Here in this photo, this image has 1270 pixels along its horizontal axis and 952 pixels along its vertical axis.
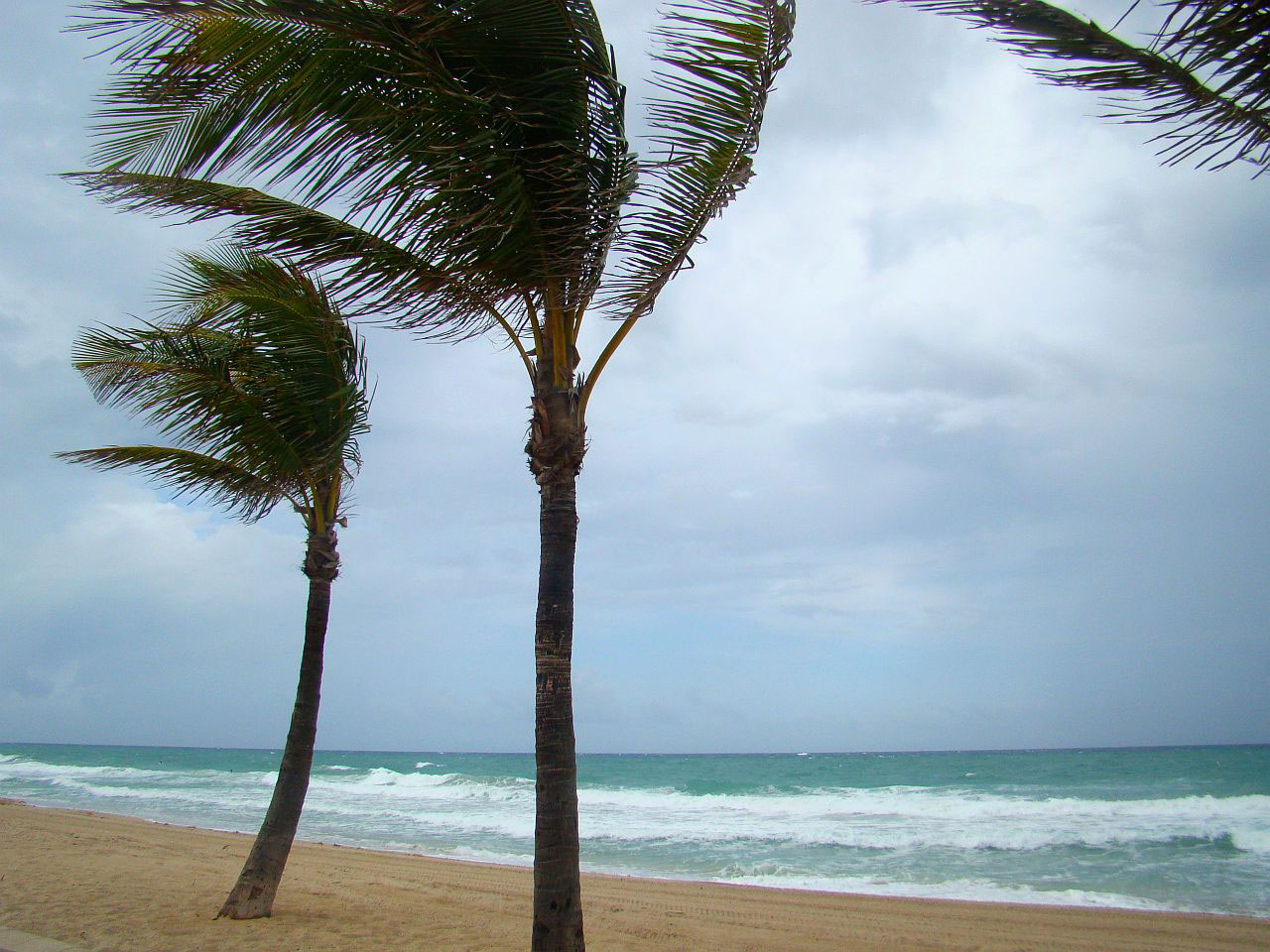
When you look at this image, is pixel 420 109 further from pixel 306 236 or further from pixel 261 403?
pixel 261 403

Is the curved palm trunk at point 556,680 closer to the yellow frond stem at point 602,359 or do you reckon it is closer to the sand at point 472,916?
the yellow frond stem at point 602,359

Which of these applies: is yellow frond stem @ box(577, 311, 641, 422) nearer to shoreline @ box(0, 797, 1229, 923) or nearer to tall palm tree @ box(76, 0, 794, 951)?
tall palm tree @ box(76, 0, 794, 951)

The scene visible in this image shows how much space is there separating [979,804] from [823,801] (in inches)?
178

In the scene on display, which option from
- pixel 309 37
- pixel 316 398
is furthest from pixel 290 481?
pixel 309 37

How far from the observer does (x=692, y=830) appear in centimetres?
2030

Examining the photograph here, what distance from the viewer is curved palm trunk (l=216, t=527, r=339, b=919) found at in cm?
720

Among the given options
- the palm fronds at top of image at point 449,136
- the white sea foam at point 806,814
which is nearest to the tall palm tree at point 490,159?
the palm fronds at top of image at point 449,136

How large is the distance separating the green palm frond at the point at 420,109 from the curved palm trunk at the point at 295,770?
4.18 m

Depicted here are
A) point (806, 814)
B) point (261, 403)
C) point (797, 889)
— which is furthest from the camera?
point (806, 814)

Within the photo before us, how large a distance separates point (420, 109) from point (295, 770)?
576 centimetres

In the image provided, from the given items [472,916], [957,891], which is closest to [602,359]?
[472,916]

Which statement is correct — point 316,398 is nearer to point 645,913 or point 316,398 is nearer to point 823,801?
point 645,913

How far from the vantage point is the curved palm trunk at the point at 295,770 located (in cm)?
720

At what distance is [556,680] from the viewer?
13.7 ft
